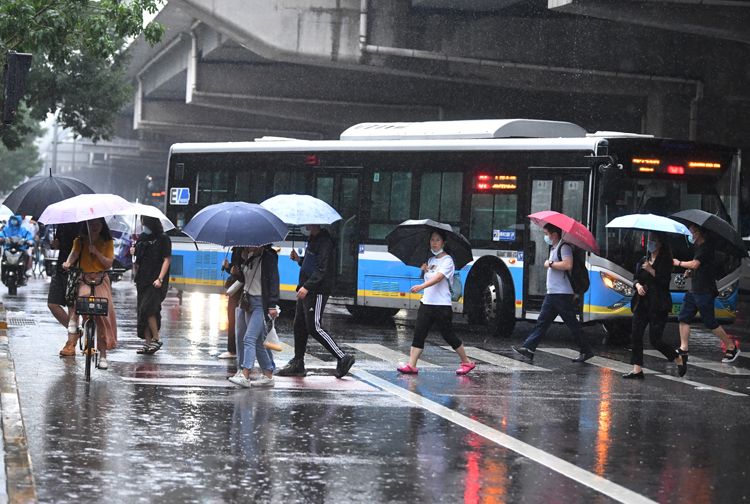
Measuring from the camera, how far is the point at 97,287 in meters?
14.4

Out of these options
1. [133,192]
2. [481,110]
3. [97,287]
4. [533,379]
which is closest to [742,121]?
[481,110]

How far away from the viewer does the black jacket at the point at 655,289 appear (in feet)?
49.8

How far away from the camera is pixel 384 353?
56.9 ft

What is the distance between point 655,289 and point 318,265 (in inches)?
146

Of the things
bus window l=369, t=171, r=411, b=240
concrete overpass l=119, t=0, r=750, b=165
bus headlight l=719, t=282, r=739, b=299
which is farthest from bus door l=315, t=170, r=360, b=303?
concrete overpass l=119, t=0, r=750, b=165

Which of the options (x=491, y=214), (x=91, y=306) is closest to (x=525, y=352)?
(x=491, y=214)

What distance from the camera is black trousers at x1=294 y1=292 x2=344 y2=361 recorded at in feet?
46.9

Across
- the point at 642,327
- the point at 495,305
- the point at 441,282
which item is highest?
the point at 441,282

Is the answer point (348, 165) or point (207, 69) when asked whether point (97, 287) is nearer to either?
point (348, 165)

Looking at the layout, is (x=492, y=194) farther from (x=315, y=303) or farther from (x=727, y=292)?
(x=315, y=303)

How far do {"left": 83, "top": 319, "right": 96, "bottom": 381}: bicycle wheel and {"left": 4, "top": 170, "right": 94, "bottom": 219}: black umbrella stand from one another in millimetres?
3238

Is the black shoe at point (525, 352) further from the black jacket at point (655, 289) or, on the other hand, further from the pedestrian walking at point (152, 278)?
the pedestrian walking at point (152, 278)

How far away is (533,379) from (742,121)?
20633mm

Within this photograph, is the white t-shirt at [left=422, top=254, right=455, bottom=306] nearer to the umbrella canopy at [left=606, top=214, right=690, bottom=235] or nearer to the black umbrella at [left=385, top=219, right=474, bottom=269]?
the black umbrella at [left=385, top=219, right=474, bottom=269]
